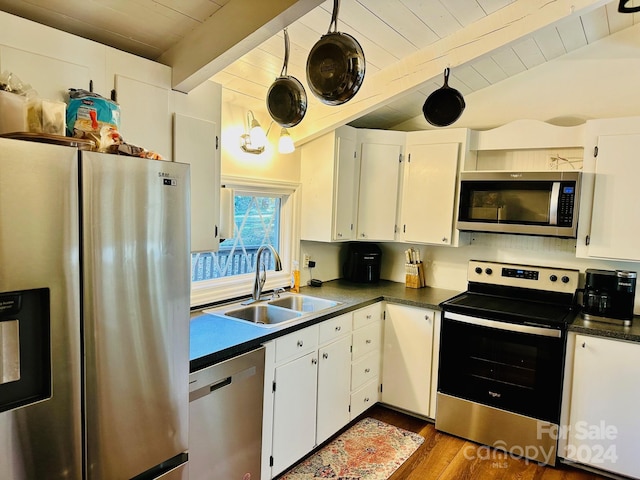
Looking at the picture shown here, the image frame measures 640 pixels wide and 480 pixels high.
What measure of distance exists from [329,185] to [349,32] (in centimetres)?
117

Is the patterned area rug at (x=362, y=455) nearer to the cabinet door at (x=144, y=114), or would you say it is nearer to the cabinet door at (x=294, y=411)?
the cabinet door at (x=294, y=411)

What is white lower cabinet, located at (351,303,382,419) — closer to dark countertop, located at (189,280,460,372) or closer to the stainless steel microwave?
dark countertop, located at (189,280,460,372)

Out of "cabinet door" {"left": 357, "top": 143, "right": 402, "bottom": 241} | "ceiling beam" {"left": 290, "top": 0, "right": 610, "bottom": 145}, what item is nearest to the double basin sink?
"cabinet door" {"left": 357, "top": 143, "right": 402, "bottom": 241}

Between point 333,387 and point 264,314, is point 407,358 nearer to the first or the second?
point 333,387

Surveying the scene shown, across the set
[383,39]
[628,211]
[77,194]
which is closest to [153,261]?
[77,194]

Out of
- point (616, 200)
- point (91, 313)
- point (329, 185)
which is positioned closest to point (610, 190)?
point (616, 200)

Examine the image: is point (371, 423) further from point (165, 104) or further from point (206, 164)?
point (165, 104)

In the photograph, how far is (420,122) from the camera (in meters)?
3.59

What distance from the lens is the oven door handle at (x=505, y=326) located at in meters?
2.55

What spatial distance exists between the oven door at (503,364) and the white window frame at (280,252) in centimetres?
124

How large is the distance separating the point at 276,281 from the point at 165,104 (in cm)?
159

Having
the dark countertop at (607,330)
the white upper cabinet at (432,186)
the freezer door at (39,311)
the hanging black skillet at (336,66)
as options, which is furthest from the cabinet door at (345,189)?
the freezer door at (39,311)

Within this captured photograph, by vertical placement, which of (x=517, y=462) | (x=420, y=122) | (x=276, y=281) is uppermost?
(x=420, y=122)

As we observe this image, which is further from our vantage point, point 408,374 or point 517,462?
point 408,374
